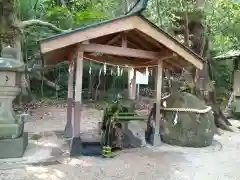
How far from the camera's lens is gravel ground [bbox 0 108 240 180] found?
456 centimetres

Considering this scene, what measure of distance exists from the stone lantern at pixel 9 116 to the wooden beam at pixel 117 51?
57.3 inches

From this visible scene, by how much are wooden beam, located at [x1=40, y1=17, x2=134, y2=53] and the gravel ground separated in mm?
2155

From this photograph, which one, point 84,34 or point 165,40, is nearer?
point 84,34

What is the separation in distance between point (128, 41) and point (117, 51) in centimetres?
107

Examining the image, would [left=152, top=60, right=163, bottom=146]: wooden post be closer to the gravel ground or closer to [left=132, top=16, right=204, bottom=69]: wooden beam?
the gravel ground

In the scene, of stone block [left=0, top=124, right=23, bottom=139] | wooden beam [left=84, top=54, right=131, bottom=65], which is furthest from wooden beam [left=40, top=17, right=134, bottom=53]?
wooden beam [left=84, top=54, right=131, bottom=65]

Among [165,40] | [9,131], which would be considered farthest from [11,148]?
[165,40]

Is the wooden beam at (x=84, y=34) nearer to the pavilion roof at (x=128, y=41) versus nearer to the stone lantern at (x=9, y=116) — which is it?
the pavilion roof at (x=128, y=41)

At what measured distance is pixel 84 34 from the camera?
5672 millimetres

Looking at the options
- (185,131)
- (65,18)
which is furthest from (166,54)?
(65,18)

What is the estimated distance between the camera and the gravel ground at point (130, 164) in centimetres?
456

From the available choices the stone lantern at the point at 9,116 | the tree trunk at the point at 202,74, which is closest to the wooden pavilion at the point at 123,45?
the stone lantern at the point at 9,116

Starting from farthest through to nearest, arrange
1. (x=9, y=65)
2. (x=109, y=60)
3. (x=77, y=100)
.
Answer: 1. (x=109, y=60)
2. (x=77, y=100)
3. (x=9, y=65)

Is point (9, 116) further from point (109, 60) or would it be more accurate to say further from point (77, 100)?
point (109, 60)
